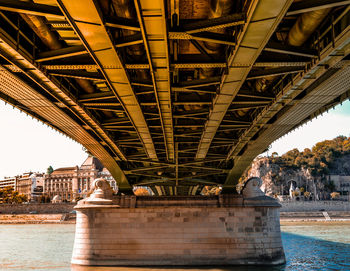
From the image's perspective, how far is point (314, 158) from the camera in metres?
152

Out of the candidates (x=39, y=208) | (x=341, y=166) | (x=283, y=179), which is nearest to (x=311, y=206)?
(x=283, y=179)

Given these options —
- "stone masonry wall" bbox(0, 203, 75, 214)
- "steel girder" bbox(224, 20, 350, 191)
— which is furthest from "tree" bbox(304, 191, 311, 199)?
"steel girder" bbox(224, 20, 350, 191)

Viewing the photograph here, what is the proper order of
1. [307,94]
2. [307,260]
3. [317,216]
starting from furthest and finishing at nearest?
[317,216]
[307,260]
[307,94]

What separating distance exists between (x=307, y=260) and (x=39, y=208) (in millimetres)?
97251

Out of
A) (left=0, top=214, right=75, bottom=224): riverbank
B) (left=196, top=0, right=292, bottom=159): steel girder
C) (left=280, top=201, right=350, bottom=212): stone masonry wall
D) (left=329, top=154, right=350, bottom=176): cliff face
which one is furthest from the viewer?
(left=329, top=154, right=350, bottom=176): cliff face

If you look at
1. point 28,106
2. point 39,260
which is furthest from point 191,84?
point 39,260

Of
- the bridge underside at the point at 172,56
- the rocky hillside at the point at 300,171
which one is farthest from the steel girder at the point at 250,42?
the rocky hillside at the point at 300,171

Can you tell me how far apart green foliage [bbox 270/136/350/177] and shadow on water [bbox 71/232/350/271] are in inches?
4414

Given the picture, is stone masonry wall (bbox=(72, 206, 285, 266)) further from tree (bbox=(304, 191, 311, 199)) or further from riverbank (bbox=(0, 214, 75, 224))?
tree (bbox=(304, 191, 311, 199))

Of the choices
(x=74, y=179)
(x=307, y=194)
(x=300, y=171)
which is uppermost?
(x=74, y=179)

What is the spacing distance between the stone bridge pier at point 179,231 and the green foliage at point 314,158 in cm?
12752

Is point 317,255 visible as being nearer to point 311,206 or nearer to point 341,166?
point 311,206

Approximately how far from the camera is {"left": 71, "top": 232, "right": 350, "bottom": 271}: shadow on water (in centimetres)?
2612

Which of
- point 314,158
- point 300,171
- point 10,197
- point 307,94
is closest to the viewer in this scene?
point 307,94
